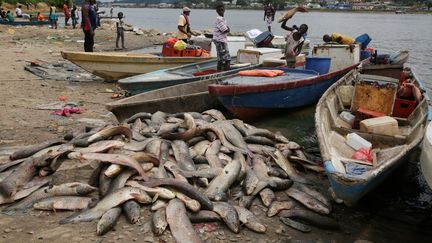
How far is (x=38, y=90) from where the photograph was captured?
12.7 meters

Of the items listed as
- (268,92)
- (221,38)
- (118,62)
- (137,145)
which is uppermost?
(221,38)

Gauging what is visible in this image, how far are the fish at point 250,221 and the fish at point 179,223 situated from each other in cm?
85

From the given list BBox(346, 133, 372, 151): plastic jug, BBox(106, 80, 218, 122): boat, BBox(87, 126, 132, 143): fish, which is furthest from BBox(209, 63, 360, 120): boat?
BBox(346, 133, 372, 151): plastic jug

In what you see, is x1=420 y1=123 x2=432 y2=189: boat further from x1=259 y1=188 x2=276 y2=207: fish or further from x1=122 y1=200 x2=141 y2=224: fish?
x1=122 y1=200 x2=141 y2=224: fish

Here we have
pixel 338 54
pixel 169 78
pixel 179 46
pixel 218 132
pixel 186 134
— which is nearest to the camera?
pixel 186 134

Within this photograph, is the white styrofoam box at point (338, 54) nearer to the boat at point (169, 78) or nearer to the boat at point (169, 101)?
the boat at point (169, 78)

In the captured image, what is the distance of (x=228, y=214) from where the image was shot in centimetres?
579

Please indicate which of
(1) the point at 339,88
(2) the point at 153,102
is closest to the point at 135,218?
(2) the point at 153,102

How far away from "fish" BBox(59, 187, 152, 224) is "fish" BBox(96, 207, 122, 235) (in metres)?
0.12

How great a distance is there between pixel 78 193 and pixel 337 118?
226 inches

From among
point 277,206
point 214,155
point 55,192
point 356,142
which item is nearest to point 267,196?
point 277,206

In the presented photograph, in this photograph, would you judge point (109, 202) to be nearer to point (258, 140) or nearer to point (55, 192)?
point (55, 192)

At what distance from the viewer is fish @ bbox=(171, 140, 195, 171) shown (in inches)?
269

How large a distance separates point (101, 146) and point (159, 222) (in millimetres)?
1916
